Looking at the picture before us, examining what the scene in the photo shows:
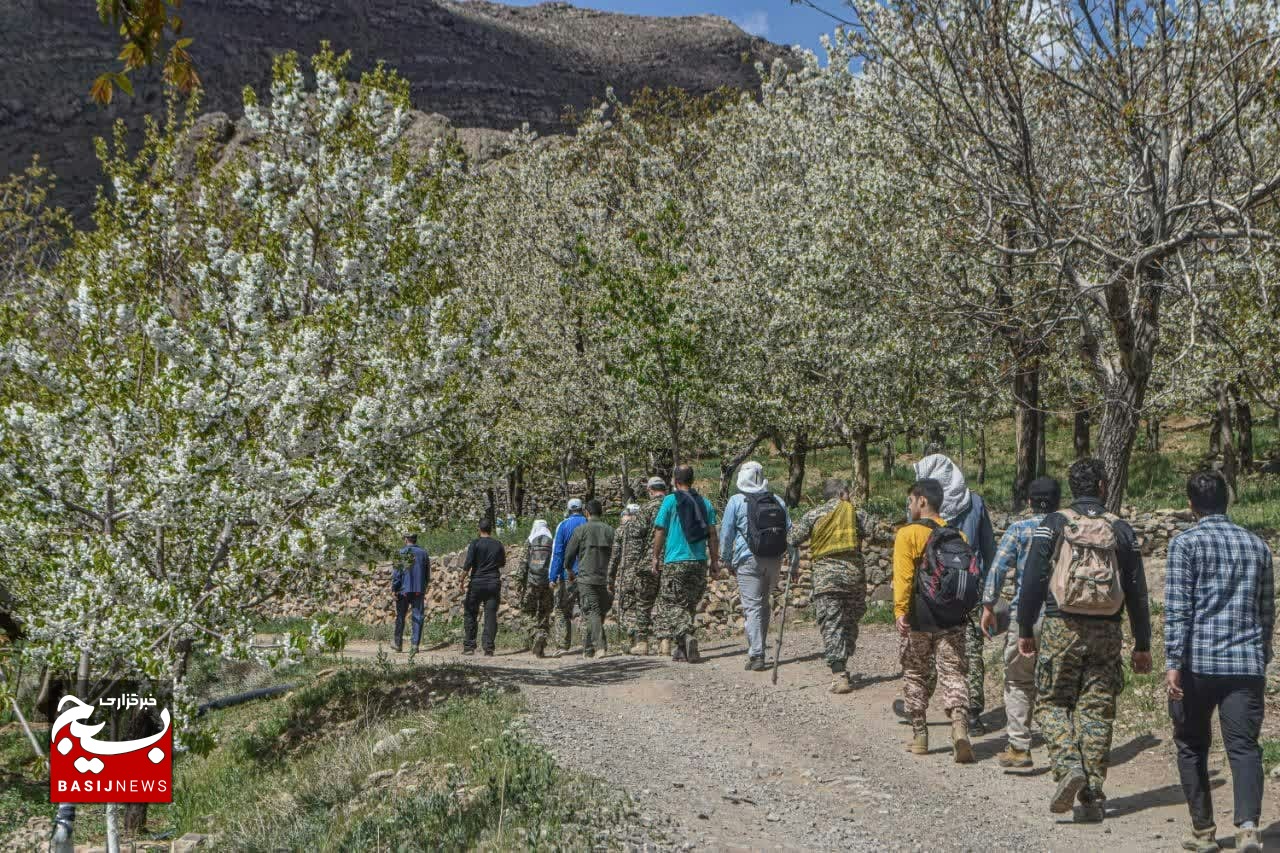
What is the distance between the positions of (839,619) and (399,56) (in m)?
127

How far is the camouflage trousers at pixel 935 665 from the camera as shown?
805 cm

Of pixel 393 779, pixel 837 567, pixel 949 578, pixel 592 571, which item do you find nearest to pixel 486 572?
pixel 592 571

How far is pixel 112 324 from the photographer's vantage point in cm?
958

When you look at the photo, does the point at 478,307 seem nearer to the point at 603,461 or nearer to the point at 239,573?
the point at 239,573

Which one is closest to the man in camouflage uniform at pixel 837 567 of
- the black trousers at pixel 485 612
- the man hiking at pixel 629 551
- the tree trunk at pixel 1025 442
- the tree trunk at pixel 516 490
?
the man hiking at pixel 629 551

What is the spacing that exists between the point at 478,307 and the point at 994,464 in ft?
93.5

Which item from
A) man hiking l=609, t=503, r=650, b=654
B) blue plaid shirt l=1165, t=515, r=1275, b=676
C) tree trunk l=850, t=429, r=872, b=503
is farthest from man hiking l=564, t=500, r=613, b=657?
tree trunk l=850, t=429, r=872, b=503

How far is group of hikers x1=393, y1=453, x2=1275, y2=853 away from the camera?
5973 mm

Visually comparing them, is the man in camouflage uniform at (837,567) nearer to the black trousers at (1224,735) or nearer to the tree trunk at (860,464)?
the black trousers at (1224,735)

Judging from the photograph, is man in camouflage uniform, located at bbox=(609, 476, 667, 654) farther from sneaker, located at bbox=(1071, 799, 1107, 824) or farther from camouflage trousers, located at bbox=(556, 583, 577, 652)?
sneaker, located at bbox=(1071, 799, 1107, 824)

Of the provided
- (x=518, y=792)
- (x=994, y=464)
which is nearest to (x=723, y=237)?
(x=994, y=464)

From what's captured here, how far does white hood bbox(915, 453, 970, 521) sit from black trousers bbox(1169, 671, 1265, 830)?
9.17 ft

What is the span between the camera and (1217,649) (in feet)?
19.5

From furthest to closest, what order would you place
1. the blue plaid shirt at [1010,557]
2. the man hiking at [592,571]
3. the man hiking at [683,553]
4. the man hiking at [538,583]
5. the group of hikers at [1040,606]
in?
the man hiking at [538,583] < the man hiking at [592,571] < the man hiking at [683,553] < the blue plaid shirt at [1010,557] < the group of hikers at [1040,606]
